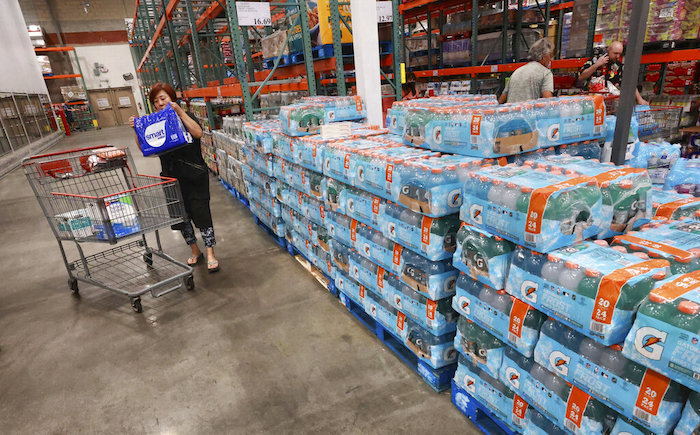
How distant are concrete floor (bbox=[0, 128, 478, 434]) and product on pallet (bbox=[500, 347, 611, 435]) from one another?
619mm

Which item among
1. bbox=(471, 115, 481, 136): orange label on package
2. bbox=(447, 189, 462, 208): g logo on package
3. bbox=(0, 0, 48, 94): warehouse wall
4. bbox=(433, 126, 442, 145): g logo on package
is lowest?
bbox=(447, 189, 462, 208): g logo on package

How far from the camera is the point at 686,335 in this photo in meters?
1.22

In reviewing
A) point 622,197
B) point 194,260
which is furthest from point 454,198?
point 194,260

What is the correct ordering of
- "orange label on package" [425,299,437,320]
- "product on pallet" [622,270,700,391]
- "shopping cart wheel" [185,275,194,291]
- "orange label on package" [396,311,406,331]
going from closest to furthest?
"product on pallet" [622,270,700,391] < "orange label on package" [425,299,437,320] < "orange label on package" [396,311,406,331] < "shopping cart wheel" [185,275,194,291]

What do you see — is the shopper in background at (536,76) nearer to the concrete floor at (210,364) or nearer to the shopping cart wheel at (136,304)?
the concrete floor at (210,364)

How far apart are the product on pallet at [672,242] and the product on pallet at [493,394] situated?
2.99 ft

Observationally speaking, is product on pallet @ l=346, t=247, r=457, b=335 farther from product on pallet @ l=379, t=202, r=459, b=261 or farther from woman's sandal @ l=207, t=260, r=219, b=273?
woman's sandal @ l=207, t=260, r=219, b=273

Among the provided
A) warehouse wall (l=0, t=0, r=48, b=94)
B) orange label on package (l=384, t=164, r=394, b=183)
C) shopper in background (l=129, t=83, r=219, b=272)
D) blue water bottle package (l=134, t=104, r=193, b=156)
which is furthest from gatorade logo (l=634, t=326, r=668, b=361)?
warehouse wall (l=0, t=0, r=48, b=94)

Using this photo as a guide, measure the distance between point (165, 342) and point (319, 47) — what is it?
4.29 m

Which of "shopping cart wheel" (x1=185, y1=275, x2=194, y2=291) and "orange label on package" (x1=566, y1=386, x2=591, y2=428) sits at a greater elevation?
"orange label on package" (x1=566, y1=386, x2=591, y2=428)

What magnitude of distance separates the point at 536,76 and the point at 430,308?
2957 millimetres

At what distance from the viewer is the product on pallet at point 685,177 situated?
2.71m

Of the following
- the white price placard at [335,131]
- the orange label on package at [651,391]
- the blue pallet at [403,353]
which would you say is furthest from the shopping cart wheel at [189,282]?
the orange label on package at [651,391]

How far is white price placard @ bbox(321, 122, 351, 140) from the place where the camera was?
3902mm
